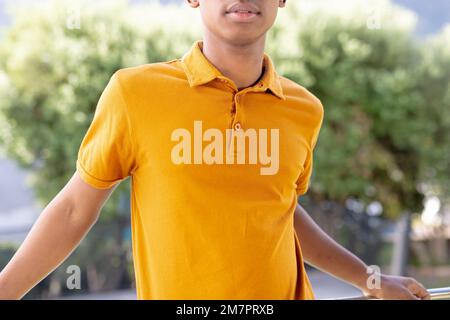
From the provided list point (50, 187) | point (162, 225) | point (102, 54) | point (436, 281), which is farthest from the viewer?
point (436, 281)

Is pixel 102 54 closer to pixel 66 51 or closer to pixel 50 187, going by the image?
pixel 66 51

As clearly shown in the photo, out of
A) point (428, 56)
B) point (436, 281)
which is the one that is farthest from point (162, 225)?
point (436, 281)

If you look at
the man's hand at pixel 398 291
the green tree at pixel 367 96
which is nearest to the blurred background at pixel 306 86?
the green tree at pixel 367 96

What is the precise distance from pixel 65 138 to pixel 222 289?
3.55 metres

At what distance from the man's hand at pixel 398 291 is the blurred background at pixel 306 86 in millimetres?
3236

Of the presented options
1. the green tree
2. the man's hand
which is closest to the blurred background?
the green tree

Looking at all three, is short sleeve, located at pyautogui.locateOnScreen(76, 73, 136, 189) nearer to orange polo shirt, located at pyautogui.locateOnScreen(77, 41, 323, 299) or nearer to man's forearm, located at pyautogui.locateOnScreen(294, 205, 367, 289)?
orange polo shirt, located at pyautogui.locateOnScreen(77, 41, 323, 299)

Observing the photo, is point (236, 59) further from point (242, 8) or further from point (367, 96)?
point (367, 96)

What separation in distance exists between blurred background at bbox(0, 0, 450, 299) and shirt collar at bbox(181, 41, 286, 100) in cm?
330

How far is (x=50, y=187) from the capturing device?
4180 millimetres

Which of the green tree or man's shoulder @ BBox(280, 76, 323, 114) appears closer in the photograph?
man's shoulder @ BBox(280, 76, 323, 114)

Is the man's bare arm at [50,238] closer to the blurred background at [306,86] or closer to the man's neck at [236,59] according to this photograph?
the man's neck at [236,59]

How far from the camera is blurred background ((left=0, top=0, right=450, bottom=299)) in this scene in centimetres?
395

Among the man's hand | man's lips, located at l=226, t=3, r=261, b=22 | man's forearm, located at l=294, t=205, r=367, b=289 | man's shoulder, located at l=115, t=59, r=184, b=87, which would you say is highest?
man's lips, located at l=226, t=3, r=261, b=22
